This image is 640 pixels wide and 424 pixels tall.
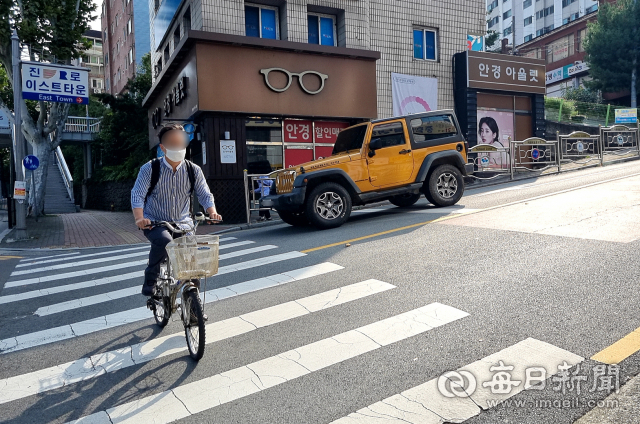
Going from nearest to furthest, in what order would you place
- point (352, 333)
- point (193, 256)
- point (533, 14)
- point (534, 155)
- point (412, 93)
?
point (193, 256), point (352, 333), point (534, 155), point (412, 93), point (533, 14)

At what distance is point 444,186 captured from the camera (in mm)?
11625

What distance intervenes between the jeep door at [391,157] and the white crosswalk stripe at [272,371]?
6.26 meters

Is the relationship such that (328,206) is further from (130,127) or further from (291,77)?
(130,127)

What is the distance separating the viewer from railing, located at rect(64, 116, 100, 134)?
38031 mm

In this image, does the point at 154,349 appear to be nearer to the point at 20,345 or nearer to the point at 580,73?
the point at 20,345

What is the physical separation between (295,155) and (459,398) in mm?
14882

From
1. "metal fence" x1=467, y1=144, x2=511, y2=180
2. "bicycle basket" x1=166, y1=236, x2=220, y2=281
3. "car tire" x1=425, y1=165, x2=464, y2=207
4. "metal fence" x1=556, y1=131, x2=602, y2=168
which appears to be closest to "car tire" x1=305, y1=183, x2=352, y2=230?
"car tire" x1=425, y1=165, x2=464, y2=207

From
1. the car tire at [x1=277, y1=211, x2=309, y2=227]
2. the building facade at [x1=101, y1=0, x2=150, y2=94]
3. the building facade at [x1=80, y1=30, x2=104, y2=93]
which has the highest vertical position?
the building facade at [x1=80, y1=30, x2=104, y2=93]

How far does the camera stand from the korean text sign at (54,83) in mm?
15727

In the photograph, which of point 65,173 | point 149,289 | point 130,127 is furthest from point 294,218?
point 65,173

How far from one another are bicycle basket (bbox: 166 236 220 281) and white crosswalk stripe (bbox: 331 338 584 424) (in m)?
1.59

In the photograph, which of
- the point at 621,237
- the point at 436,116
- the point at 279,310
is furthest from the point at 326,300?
the point at 436,116

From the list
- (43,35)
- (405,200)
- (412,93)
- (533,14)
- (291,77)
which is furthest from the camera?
(533,14)

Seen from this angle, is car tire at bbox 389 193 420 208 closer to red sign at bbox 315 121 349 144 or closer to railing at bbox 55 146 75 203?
red sign at bbox 315 121 349 144
